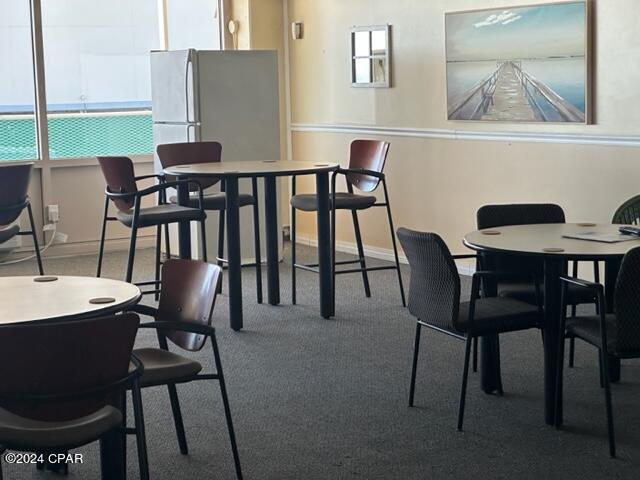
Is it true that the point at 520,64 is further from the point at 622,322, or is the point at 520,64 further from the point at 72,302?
the point at 72,302

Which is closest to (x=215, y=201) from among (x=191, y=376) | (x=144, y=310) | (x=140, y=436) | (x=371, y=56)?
(x=371, y=56)

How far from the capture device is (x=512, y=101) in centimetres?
675

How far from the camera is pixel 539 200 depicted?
670 centimetres

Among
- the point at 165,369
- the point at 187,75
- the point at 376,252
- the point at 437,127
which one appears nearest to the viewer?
the point at 165,369

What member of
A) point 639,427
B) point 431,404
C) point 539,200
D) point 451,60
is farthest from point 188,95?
point 639,427

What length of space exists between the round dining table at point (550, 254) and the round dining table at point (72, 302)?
1.53 meters

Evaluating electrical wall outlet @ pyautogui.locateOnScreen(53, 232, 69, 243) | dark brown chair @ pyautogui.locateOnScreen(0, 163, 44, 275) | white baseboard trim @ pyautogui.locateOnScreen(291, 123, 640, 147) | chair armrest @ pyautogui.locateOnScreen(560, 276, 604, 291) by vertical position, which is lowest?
electrical wall outlet @ pyautogui.locateOnScreen(53, 232, 69, 243)

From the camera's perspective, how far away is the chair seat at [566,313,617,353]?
3785 millimetres

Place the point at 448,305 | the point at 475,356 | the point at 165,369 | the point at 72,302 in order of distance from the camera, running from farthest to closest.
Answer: the point at 475,356 < the point at 448,305 < the point at 165,369 < the point at 72,302

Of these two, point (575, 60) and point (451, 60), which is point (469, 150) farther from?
point (575, 60)

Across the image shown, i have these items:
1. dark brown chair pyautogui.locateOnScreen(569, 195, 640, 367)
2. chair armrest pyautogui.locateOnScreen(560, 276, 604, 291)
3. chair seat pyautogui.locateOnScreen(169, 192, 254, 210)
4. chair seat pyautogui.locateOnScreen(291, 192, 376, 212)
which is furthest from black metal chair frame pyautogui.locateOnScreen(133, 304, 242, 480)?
chair seat pyautogui.locateOnScreen(169, 192, 254, 210)

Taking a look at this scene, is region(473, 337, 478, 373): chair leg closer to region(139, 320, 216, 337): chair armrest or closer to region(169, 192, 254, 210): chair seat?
region(139, 320, 216, 337): chair armrest

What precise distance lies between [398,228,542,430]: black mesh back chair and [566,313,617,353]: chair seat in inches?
8.8

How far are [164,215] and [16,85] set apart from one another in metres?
2.89
